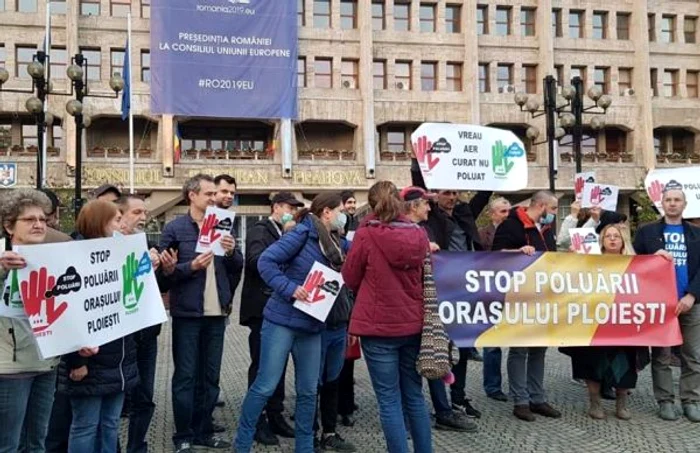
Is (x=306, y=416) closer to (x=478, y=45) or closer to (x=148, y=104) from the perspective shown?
(x=148, y=104)

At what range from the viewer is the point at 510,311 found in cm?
619

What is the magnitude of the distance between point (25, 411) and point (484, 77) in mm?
37279

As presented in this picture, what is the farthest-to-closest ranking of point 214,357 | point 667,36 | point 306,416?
point 667,36 → point 214,357 → point 306,416

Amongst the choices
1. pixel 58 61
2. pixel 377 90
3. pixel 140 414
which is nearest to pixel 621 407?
pixel 140 414

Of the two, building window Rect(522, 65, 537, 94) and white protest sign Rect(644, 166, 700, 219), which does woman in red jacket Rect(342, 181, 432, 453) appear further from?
building window Rect(522, 65, 537, 94)

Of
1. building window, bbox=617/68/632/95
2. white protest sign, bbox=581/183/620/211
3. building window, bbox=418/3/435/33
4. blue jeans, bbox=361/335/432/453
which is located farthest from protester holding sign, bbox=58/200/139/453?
building window, bbox=617/68/632/95

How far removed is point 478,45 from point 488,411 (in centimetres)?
3412

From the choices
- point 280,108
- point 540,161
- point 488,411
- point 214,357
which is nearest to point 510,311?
point 488,411

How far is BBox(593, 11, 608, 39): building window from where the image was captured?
3997 centimetres

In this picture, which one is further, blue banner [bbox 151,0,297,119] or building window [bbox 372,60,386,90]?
building window [bbox 372,60,386,90]

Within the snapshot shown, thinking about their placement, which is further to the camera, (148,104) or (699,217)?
(148,104)

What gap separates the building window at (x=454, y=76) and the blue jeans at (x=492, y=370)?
3228 cm

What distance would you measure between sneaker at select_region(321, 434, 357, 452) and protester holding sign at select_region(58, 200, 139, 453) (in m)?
1.84

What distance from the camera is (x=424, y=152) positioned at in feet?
21.0
